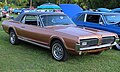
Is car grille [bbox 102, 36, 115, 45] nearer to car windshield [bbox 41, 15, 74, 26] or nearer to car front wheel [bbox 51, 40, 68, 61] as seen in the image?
car front wheel [bbox 51, 40, 68, 61]

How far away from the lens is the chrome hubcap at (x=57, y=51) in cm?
670

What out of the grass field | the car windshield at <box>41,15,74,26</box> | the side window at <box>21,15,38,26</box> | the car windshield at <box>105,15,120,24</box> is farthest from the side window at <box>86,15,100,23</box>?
the side window at <box>21,15,38,26</box>

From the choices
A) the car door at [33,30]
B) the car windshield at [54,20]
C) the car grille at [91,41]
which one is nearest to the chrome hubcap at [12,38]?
the car door at [33,30]

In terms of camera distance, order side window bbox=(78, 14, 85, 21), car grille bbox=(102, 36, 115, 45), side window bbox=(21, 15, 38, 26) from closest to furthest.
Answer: car grille bbox=(102, 36, 115, 45) → side window bbox=(21, 15, 38, 26) → side window bbox=(78, 14, 85, 21)

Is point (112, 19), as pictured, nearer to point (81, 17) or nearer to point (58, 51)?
point (81, 17)

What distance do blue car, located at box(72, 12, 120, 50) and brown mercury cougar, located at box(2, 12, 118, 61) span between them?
1565mm

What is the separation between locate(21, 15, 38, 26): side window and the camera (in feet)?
25.9

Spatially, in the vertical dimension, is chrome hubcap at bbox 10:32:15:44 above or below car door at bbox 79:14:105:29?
below

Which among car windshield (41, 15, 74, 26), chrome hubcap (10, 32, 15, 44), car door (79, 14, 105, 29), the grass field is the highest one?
car windshield (41, 15, 74, 26)

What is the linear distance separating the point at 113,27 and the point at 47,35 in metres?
2.94

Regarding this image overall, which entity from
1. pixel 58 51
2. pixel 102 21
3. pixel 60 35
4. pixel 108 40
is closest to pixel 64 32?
pixel 60 35

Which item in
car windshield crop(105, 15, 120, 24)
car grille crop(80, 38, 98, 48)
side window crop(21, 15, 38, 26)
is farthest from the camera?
car windshield crop(105, 15, 120, 24)

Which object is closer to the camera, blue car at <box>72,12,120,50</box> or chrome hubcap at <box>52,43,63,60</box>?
chrome hubcap at <box>52,43,63,60</box>

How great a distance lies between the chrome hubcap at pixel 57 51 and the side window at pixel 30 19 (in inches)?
55.1
